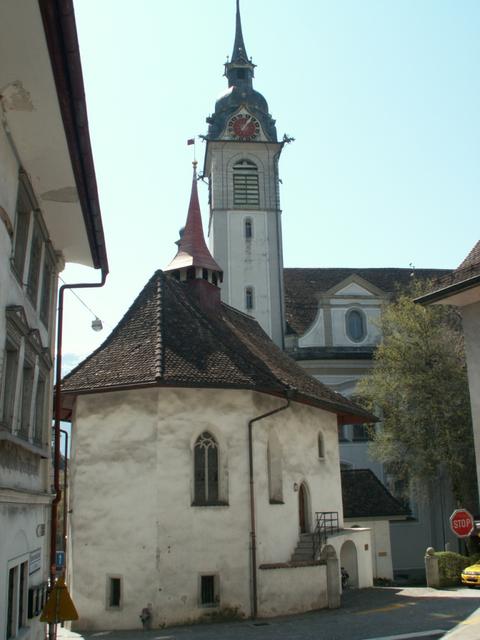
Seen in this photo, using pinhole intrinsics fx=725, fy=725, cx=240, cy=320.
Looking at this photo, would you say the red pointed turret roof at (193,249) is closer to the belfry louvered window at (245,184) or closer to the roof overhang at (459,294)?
the roof overhang at (459,294)

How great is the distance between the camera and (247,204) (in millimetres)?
42719

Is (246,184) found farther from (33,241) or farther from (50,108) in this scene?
(50,108)

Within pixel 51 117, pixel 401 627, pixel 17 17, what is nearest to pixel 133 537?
pixel 401 627

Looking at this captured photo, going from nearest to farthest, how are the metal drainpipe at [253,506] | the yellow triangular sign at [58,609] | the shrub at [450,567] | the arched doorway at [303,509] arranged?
the yellow triangular sign at [58,609] < the metal drainpipe at [253,506] < the arched doorway at [303,509] < the shrub at [450,567]

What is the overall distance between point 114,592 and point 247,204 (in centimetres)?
2881

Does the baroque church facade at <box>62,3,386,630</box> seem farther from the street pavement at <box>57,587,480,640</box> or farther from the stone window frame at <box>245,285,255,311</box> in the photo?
the stone window frame at <box>245,285,255,311</box>

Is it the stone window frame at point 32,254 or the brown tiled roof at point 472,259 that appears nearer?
the stone window frame at point 32,254

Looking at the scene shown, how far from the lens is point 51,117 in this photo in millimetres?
7410

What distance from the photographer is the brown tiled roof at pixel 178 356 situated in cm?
1834

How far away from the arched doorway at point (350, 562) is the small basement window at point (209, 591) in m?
6.30

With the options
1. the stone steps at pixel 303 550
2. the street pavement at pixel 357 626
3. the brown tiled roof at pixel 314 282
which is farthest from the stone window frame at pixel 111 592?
the brown tiled roof at pixel 314 282

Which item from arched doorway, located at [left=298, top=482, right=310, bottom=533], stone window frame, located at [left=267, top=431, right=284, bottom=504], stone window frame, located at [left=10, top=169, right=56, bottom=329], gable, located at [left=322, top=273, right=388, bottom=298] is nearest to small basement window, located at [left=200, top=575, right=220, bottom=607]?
stone window frame, located at [left=267, top=431, right=284, bottom=504]

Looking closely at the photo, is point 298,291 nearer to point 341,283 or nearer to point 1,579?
point 341,283

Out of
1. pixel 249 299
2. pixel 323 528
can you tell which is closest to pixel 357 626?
pixel 323 528
